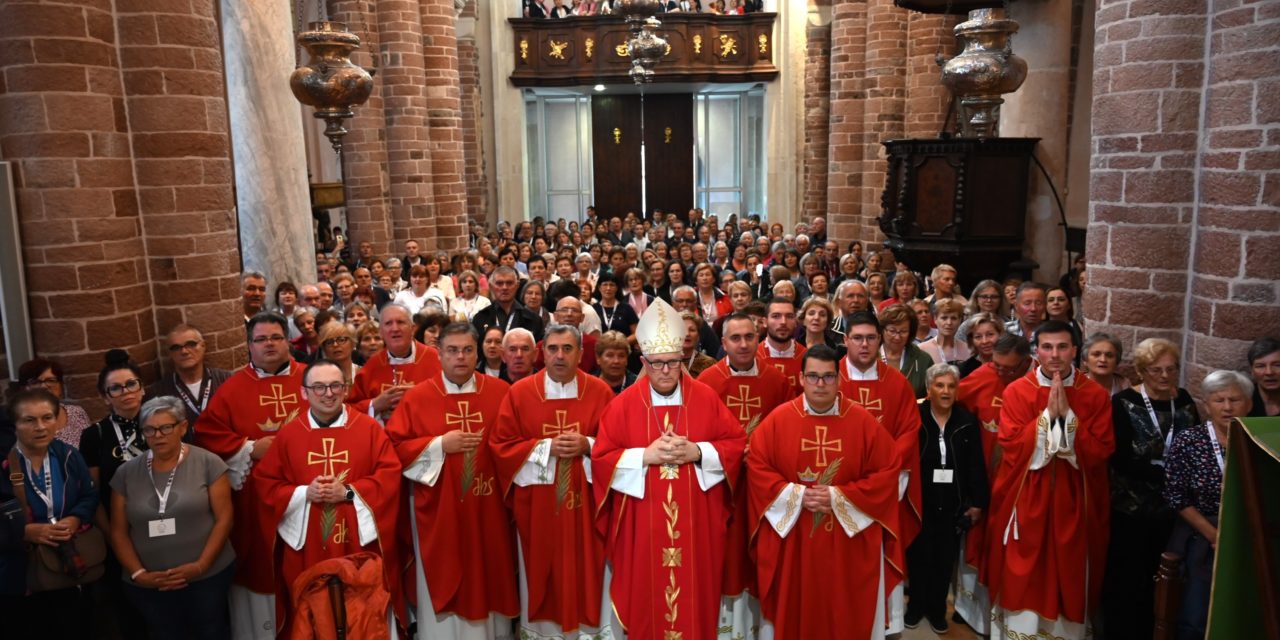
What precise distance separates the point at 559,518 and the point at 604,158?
862 inches

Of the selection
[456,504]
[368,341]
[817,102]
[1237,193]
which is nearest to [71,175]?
[368,341]

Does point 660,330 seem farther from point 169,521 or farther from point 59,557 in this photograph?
point 59,557

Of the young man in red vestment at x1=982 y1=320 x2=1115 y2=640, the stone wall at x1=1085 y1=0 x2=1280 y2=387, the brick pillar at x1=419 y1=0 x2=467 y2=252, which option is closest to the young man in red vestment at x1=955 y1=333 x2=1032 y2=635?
the young man in red vestment at x1=982 y1=320 x2=1115 y2=640

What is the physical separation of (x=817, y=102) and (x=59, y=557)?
61.2 ft

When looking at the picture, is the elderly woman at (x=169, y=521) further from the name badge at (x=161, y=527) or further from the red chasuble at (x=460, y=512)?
the red chasuble at (x=460, y=512)

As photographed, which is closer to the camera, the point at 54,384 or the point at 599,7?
the point at 54,384

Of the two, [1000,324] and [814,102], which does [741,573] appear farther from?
[814,102]

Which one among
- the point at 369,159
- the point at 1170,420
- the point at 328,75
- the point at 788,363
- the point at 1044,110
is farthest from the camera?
the point at 369,159

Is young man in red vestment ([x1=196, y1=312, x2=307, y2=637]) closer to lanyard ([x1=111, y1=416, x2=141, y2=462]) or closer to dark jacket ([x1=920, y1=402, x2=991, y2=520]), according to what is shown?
lanyard ([x1=111, y1=416, x2=141, y2=462])

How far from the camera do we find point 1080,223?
37.5 ft

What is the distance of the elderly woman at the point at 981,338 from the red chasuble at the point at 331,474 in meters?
3.71

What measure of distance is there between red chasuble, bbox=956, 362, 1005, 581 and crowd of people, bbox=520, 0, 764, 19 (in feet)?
60.4

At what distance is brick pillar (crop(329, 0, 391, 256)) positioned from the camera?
14938 mm

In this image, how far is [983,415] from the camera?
5.72 meters
